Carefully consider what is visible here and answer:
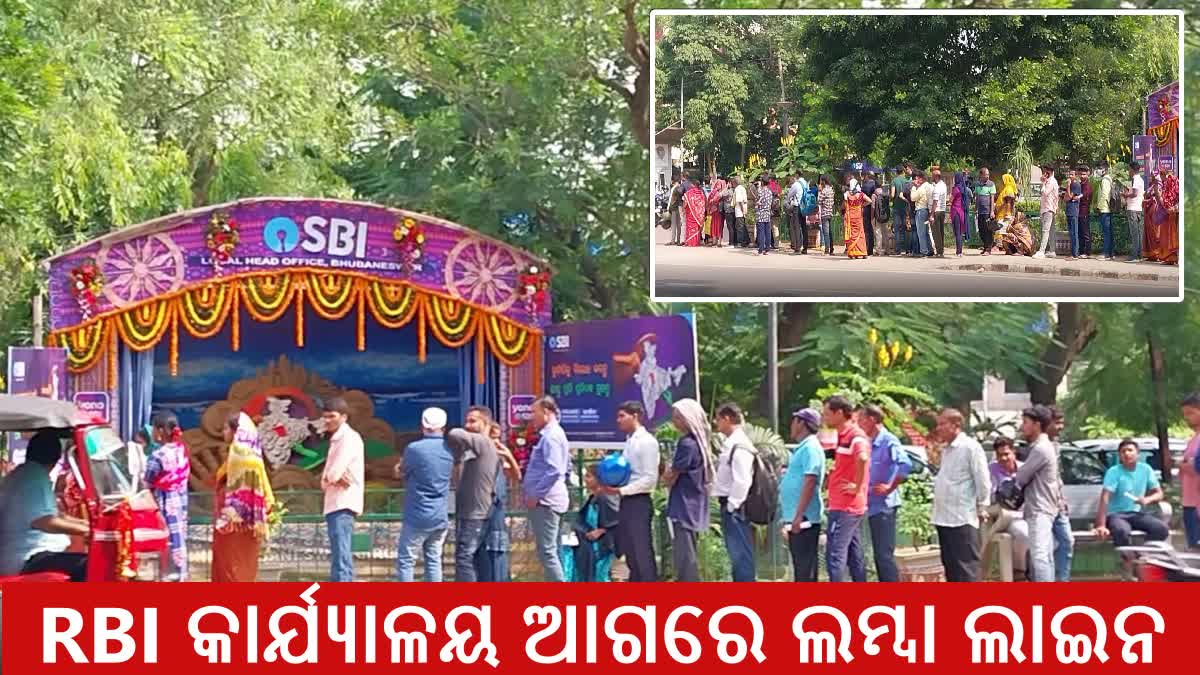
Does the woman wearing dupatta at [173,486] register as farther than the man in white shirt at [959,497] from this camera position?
Yes

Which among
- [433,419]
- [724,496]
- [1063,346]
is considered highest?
[1063,346]

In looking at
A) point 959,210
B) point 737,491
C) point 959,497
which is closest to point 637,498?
point 737,491

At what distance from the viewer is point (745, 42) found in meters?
19.5

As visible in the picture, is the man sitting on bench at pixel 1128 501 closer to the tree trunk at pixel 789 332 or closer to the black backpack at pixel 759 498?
the black backpack at pixel 759 498

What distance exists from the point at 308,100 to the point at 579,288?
15.0 ft

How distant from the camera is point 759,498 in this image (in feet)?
48.9

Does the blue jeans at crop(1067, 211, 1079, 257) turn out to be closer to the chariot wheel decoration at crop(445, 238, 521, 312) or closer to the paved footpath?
the paved footpath

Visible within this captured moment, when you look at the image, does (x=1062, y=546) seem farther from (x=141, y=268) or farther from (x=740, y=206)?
(x=141, y=268)

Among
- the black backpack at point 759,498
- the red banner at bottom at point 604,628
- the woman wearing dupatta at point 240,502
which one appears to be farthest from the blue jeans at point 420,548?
the red banner at bottom at point 604,628

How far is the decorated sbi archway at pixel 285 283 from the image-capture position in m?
21.9

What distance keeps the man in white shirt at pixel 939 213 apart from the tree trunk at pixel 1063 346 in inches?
330

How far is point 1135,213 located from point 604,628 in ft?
44.1

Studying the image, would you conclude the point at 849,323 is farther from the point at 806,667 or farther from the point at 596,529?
the point at 806,667

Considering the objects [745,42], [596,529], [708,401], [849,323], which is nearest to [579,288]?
[708,401]
